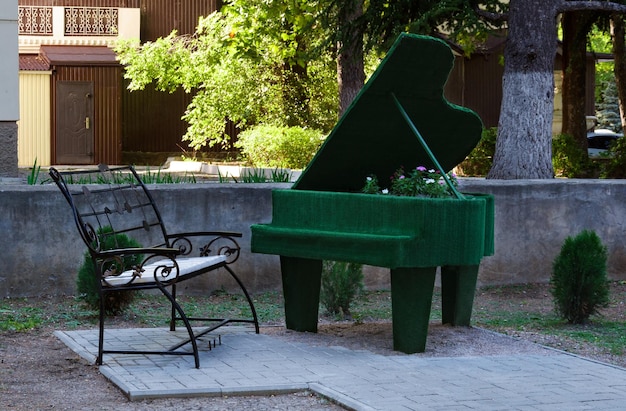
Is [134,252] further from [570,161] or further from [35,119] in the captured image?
[35,119]

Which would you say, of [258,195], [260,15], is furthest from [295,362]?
[260,15]

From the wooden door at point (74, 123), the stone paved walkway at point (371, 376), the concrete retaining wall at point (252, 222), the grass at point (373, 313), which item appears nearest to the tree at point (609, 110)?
the wooden door at point (74, 123)

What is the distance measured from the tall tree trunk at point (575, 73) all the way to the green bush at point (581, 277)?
14145 mm

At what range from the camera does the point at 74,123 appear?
33.2 metres

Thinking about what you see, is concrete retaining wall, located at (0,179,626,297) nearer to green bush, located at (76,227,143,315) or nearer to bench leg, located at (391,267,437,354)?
green bush, located at (76,227,143,315)

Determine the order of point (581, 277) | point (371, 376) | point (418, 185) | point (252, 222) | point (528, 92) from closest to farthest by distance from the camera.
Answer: point (371, 376) → point (418, 185) → point (581, 277) → point (252, 222) → point (528, 92)

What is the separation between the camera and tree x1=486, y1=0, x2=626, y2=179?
47.0 ft

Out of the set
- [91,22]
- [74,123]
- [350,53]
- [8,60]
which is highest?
[91,22]

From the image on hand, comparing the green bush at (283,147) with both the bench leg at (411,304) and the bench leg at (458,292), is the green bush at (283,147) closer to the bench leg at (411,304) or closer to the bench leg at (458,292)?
the bench leg at (458,292)

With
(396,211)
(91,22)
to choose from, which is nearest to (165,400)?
(396,211)

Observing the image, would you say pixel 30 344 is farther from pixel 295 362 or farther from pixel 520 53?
pixel 520 53

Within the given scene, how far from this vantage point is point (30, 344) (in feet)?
26.5

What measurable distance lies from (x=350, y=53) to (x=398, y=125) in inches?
528

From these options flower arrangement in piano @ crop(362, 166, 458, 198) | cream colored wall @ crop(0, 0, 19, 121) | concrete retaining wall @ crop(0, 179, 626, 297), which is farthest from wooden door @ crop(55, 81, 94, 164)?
flower arrangement in piano @ crop(362, 166, 458, 198)
